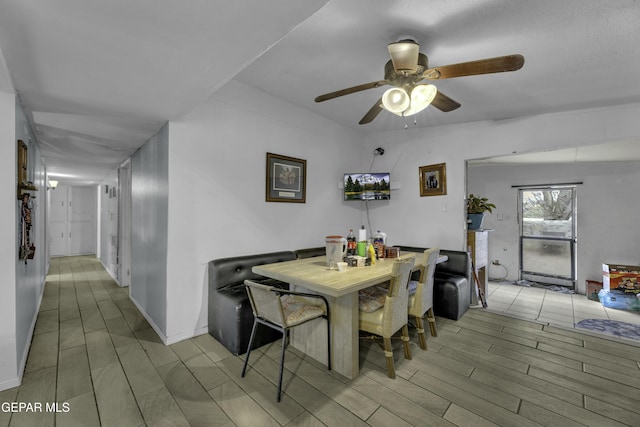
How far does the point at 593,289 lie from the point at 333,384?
16.9ft

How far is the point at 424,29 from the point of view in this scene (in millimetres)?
1948

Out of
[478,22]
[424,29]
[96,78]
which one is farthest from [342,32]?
[96,78]

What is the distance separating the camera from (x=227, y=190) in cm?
299

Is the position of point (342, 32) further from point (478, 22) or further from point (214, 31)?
point (214, 31)

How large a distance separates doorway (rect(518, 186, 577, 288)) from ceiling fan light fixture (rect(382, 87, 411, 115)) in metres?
4.96

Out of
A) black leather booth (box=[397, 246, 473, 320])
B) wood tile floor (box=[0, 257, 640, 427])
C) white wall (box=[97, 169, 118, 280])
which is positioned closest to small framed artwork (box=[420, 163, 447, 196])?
black leather booth (box=[397, 246, 473, 320])

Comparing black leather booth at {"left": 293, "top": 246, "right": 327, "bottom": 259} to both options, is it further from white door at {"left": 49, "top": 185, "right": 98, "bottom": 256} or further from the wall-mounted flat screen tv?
white door at {"left": 49, "top": 185, "right": 98, "bottom": 256}

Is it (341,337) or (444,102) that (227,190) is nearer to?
(341,337)

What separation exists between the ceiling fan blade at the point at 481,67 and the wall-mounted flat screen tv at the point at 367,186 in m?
2.35

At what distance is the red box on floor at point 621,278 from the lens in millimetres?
4062

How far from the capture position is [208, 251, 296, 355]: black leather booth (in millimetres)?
2420

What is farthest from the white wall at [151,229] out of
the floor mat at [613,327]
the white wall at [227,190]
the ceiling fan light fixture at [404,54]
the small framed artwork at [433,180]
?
the floor mat at [613,327]

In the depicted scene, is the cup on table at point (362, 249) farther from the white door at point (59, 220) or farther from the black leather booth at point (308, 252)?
the white door at point (59, 220)

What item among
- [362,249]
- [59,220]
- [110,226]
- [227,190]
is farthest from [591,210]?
[59,220]
